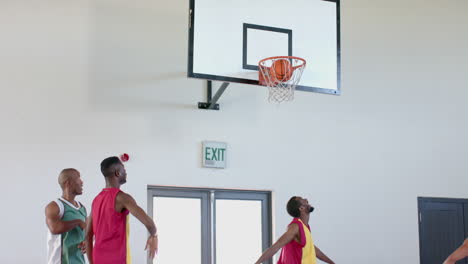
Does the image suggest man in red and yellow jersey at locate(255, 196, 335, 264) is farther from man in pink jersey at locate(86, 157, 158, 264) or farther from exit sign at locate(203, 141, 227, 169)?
exit sign at locate(203, 141, 227, 169)

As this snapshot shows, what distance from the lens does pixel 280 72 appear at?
7273 mm

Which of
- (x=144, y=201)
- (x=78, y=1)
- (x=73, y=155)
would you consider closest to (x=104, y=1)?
(x=78, y=1)

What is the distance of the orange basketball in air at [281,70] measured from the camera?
7.26 metres

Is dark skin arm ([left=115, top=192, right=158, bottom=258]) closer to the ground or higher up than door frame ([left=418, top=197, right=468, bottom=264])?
higher up

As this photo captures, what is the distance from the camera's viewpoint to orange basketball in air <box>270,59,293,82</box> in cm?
726

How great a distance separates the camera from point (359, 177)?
9.15 meters

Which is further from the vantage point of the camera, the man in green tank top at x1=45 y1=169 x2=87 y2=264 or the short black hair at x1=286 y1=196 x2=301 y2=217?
the short black hair at x1=286 y1=196 x2=301 y2=217

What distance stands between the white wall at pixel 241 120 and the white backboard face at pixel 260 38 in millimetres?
1253

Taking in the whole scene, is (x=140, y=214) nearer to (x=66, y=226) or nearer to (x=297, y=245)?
(x=66, y=226)

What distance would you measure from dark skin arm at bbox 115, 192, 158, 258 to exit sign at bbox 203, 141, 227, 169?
3522mm

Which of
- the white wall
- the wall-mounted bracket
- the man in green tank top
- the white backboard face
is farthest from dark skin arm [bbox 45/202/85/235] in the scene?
the wall-mounted bracket

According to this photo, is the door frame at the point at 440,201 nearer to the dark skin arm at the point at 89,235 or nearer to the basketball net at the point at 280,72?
the basketball net at the point at 280,72

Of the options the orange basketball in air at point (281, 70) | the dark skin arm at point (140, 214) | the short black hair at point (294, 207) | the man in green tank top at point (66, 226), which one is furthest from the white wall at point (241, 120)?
the dark skin arm at point (140, 214)

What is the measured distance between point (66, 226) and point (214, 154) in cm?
356
